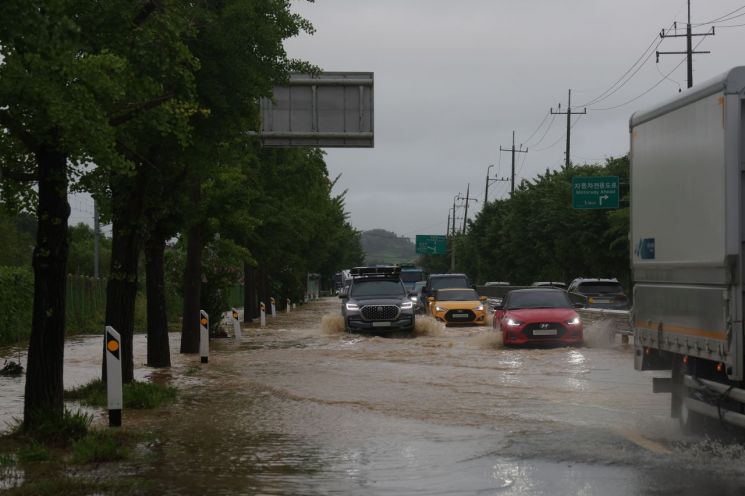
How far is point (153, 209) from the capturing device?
58.8ft

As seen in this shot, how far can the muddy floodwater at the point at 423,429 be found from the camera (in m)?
9.03

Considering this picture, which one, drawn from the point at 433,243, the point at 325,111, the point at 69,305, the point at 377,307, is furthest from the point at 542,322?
the point at 433,243

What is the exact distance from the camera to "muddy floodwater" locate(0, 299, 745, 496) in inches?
356

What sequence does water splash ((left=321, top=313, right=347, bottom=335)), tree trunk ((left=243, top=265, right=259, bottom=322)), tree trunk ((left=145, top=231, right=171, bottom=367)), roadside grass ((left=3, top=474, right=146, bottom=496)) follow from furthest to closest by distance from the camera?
tree trunk ((left=243, top=265, right=259, bottom=322))
water splash ((left=321, top=313, right=347, bottom=335))
tree trunk ((left=145, top=231, right=171, bottom=367))
roadside grass ((left=3, top=474, right=146, bottom=496))

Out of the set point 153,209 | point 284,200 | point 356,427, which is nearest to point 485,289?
point 284,200

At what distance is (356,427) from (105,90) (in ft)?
15.6

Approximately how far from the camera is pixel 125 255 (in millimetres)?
16359

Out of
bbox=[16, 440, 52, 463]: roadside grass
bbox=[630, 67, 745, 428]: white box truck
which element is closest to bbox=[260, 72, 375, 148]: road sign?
bbox=[630, 67, 745, 428]: white box truck

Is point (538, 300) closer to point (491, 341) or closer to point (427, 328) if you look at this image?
point (491, 341)

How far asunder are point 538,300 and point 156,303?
9.91 metres

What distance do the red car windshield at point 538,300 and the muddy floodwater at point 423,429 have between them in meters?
2.74

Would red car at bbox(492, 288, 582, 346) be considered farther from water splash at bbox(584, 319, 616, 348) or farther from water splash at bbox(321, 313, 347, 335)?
water splash at bbox(321, 313, 347, 335)

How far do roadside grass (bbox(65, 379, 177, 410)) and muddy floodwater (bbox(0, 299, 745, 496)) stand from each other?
0.35m

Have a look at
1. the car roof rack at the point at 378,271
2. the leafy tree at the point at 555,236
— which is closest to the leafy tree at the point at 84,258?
the leafy tree at the point at 555,236
